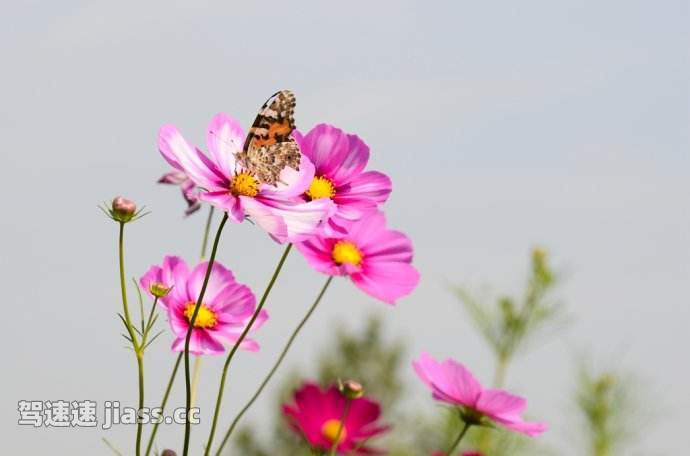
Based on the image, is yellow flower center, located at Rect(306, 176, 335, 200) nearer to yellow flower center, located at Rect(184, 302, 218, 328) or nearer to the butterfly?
the butterfly

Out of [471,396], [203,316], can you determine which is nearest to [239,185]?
[203,316]

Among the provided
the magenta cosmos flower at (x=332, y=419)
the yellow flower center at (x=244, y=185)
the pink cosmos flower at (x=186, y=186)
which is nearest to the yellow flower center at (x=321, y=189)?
the yellow flower center at (x=244, y=185)

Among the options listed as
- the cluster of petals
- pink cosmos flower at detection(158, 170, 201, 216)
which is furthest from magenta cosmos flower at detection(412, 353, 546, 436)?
pink cosmos flower at detection(158, 170, 201, 216)

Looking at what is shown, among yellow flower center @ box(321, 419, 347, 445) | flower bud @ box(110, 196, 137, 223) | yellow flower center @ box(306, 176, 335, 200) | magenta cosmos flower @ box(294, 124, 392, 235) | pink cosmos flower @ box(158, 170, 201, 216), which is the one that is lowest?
yellow flower center @ box(321, 419, 347, 445)

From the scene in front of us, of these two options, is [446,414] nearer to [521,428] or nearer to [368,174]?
[521,428]

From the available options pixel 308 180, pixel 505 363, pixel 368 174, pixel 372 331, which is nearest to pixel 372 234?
pixel 368 174

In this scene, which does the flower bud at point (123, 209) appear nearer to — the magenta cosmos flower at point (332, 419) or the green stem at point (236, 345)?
the green stem at point (236, 345)

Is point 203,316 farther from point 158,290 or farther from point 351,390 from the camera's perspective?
point 351,390
